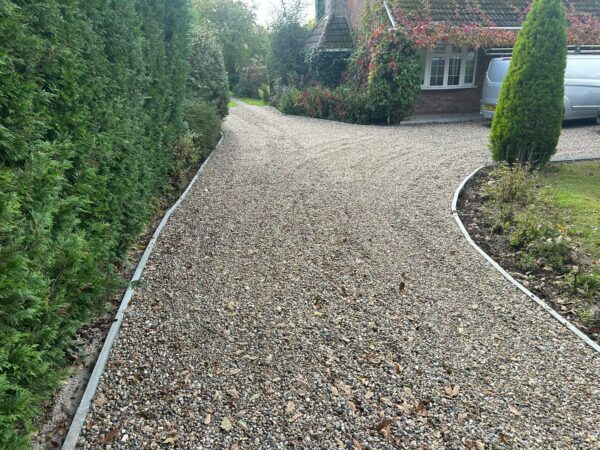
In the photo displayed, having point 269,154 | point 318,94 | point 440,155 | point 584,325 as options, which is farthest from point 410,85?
point 584,325

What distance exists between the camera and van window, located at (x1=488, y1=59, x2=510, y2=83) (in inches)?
556

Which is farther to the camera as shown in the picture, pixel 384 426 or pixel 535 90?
pixel 535 90

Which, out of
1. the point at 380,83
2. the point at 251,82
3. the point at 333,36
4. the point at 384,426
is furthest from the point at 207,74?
the point at 251,82

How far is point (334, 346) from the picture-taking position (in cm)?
350

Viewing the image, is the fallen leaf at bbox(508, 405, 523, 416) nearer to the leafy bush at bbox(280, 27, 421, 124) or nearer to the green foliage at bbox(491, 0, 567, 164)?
the green foliage at bbox(491, 0, 567, 164)

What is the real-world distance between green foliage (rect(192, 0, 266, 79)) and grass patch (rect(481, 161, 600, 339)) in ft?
97.6

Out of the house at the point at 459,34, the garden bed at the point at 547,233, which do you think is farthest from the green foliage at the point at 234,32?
the garden bed at the point at 547,233

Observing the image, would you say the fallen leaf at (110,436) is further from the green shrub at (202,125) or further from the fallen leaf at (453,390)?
the green shrub at (202,125)

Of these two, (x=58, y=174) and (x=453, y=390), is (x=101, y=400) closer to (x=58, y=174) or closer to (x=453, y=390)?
(x=58, y=174)

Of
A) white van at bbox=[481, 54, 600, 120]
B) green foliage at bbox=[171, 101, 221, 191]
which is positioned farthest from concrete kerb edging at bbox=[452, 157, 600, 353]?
white van at bbox=[481, 54, 600, 120]

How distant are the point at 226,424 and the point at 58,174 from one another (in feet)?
6.29

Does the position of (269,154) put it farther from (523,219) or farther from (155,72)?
(523,219)

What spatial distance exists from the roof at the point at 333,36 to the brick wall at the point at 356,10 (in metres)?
0.40

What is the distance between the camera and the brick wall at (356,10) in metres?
17.6
